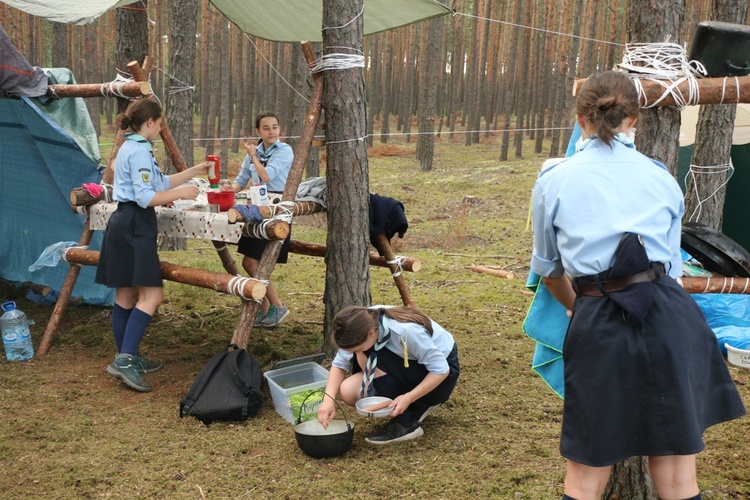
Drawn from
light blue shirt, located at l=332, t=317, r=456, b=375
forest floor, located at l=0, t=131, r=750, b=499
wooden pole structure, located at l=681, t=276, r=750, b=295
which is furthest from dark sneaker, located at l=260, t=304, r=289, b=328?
wooden pole structure, located at l=681, t=276, r=750, b=295

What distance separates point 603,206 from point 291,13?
15.4 feet

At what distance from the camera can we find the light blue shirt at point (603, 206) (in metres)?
1.95

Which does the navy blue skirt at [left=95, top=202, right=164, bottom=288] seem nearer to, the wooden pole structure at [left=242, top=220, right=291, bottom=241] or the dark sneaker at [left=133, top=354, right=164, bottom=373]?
the dark sneaker at [left=133, top=354, right=164, bottom=373]

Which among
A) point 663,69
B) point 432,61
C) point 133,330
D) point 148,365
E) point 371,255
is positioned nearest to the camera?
point 663,69

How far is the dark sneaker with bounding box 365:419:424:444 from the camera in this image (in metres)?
3.37

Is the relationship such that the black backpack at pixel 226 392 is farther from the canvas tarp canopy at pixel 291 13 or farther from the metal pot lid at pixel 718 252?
the canvas tarp canopy at pixel 291 13

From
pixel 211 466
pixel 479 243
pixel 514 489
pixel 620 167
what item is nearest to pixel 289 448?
pixel 211 466

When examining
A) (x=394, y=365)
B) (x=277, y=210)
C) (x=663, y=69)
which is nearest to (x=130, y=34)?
(x=277, y=210)

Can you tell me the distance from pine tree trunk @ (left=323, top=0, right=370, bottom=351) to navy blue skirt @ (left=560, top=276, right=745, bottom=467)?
230 centimetres

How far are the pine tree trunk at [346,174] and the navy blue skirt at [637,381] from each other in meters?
2.30

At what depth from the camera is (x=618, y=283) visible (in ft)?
6.40

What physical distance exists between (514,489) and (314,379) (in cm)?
Result: 152

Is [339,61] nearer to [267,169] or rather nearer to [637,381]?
[267,169]

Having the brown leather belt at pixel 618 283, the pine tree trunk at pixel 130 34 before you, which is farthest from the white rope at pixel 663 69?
the pine tree trunk at pixel 130 34
